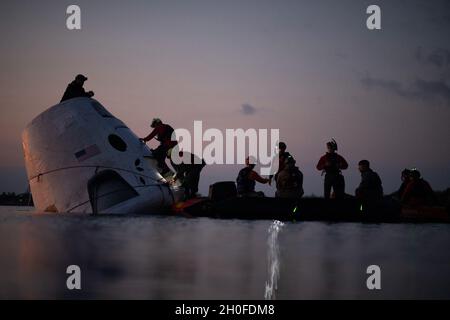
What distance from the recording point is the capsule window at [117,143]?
866 inches

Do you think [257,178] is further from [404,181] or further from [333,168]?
[404,181]

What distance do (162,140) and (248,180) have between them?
11.7 feet

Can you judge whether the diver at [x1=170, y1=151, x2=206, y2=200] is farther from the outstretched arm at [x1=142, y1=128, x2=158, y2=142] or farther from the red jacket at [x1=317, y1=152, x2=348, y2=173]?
the red jacket at [x1=317, y1=152, x2=348, y2=173]

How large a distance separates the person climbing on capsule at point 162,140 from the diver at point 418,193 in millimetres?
7193

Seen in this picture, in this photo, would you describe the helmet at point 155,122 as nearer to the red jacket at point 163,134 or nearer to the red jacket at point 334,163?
the red jacket at point 163,134

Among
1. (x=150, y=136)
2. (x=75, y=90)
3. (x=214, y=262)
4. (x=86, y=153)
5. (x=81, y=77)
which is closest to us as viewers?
(x=214, y=262)

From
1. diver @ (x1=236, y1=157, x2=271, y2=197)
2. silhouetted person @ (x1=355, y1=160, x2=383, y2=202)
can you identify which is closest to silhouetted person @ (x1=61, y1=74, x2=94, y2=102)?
diver @ (x1=236, y1=157, x2=271, y2=197)

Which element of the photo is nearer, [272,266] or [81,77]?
[272,266]

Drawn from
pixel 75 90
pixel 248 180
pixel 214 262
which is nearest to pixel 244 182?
pixel 248 180

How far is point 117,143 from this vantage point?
72.8 feet

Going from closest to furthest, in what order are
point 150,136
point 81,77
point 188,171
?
point 150,136
point 81,77
point 188,171

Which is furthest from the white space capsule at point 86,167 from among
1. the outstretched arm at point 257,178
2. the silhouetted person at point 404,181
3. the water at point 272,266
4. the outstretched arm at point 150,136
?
the water at point 272,266
